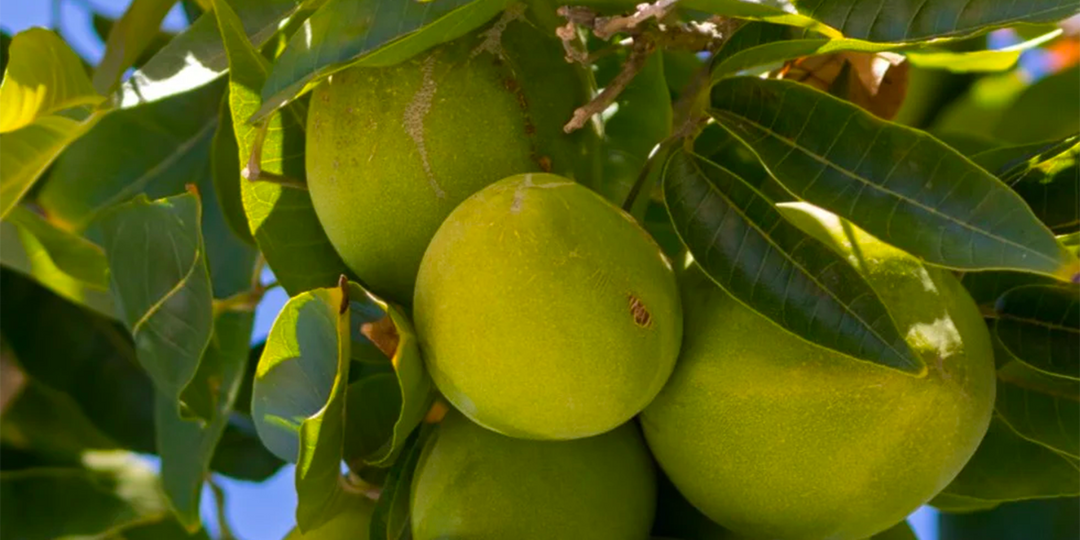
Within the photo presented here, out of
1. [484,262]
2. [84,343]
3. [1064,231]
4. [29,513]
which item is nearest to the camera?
[484,262]

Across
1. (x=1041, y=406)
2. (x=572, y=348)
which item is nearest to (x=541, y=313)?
(x=572, y=348)

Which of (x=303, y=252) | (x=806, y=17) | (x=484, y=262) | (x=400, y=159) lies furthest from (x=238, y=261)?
(x=806, y=17)

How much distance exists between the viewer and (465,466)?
0.85 metres

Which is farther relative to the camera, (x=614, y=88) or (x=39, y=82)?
(x=39, y=82)

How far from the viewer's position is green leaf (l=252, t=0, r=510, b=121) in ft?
2.56

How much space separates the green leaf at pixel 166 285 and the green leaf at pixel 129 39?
132 millimetres

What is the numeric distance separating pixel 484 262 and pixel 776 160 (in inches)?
7.8

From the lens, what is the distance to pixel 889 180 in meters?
0.77

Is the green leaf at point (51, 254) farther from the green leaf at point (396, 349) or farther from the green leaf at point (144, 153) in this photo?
the green leaf at point (396, 349)

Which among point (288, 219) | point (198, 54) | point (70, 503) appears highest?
point (198, 54)

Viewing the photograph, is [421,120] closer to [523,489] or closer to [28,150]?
[523,489]

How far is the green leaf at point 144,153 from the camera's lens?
1.40 meters

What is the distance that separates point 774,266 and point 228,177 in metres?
0.56

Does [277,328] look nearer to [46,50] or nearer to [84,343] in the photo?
[46,50]
